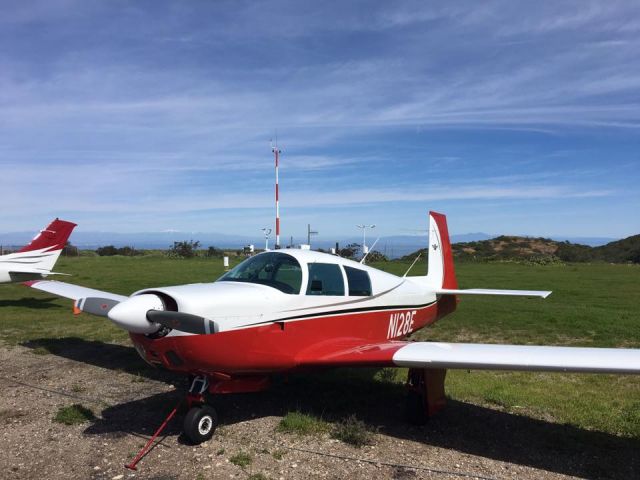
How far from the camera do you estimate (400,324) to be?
316 inches

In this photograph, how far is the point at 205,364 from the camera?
16.9 ft

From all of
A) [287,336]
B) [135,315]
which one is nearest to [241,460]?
[287,336]

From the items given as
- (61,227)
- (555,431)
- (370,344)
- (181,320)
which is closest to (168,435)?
(181,320)

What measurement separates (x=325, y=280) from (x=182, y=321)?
87.2 inches

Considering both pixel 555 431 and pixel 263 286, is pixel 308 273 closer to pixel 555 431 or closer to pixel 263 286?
pixel 263 286

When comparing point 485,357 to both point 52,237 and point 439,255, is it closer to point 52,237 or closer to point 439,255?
point 439,255

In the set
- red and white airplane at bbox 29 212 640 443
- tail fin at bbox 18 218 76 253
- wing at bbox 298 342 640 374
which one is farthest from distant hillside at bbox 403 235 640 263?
wing at bbox 298 342 640 374

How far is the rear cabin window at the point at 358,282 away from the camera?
6.86 metres

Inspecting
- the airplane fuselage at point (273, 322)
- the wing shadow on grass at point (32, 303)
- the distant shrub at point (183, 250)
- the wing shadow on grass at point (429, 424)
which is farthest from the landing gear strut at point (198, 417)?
the distant shrub at point (183, 250)

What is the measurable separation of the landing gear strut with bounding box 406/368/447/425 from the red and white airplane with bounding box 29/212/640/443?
1cm

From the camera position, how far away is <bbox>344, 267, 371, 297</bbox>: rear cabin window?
6859 mm

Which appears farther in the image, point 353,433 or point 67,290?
point 67,290

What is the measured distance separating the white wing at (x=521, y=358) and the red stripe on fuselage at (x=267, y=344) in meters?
0.40

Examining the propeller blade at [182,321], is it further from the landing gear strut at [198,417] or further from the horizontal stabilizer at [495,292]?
the horizontal stabilizer at [495,292]
